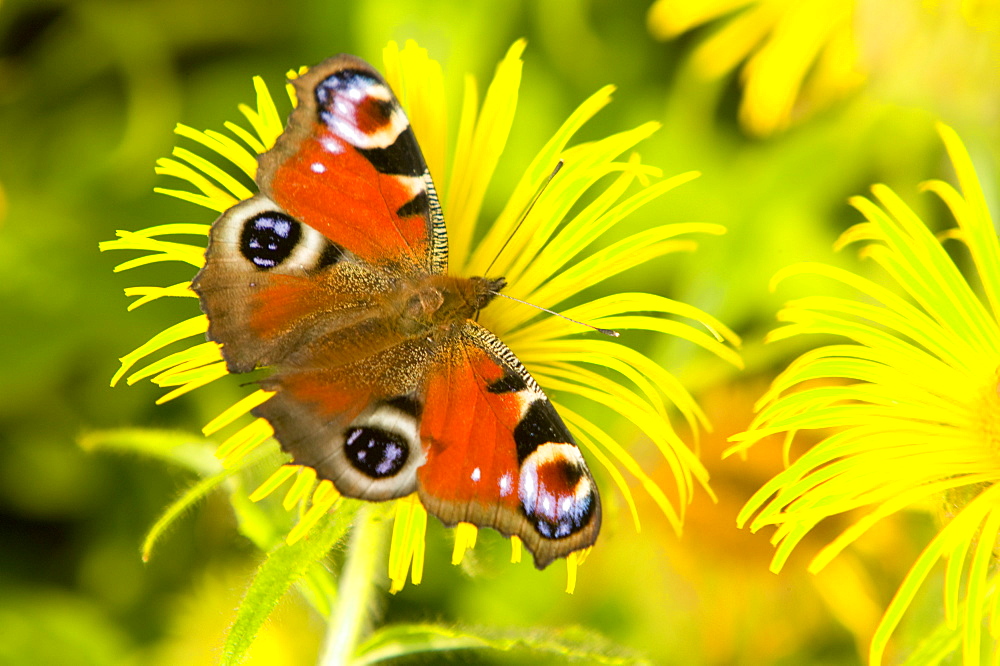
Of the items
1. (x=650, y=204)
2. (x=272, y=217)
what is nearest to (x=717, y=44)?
(x=650, y=204)

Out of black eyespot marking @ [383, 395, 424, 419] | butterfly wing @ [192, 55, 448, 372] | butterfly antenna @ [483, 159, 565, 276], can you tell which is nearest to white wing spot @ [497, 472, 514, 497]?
black eyespot marking @ [383, 395, 424, 419]

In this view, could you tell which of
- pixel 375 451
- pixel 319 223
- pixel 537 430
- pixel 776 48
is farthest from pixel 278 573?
pixel 776 48

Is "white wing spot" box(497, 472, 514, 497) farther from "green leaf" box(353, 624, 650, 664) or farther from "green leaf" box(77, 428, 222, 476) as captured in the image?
"green leaf" box(77, 428, 222, 476)

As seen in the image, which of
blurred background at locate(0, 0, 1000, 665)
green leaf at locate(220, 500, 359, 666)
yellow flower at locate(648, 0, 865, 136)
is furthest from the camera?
yellow flower at locate(648, 0, 865, 136)

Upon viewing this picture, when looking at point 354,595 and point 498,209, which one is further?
point 498,209

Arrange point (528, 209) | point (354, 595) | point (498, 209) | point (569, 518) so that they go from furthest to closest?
point (498, 209) < point (528, 209) < point (354, 595) < point (569, 518)

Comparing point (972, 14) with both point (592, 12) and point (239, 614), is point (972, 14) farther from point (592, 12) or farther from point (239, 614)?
point (239, 614)

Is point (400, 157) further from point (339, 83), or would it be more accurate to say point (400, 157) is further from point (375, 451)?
point (375, 451)
